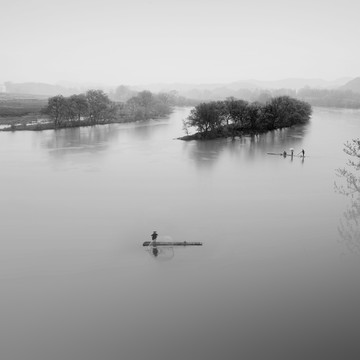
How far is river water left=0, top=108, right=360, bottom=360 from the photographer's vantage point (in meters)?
10.2

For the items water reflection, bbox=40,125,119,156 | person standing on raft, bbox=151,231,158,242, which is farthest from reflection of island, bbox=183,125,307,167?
person standing on raft, bbox=151,231,158,242

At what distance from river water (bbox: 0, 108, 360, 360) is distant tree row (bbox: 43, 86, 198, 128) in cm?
3587

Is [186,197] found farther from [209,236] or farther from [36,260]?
[36,260]

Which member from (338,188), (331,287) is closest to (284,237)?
→ (331,287)

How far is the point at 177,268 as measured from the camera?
14125 millimetres

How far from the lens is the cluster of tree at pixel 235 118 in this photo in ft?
173

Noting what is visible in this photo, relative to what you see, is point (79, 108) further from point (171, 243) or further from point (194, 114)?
point (171, 243)

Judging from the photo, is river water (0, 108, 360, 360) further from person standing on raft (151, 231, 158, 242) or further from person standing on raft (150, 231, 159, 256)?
person standing on raft (151, 231, 158, 242)

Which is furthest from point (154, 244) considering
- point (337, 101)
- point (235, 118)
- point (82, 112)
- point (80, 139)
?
point (337, 101)

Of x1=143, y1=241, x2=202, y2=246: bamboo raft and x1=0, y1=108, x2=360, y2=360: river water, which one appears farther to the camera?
x1=143, y1=241, x2=202, y2=246: bamboo raft

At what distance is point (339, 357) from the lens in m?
9.64

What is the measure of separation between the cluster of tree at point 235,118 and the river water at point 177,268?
23988mm

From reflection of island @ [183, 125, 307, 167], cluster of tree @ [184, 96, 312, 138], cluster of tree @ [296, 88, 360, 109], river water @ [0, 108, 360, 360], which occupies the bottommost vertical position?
river water @ [0, 108, 360, 360]

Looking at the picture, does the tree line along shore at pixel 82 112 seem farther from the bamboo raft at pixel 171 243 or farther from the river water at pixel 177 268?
→ the bamboo raft at pixel 171 243
